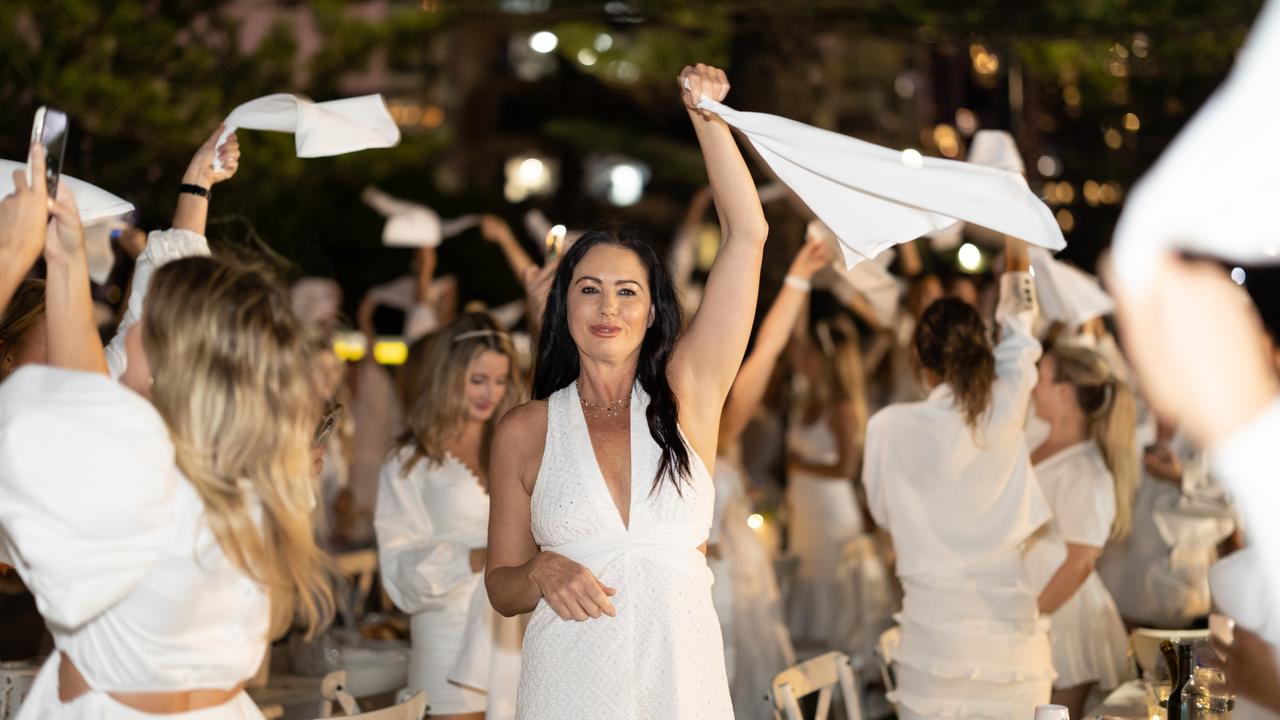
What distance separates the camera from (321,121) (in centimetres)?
363

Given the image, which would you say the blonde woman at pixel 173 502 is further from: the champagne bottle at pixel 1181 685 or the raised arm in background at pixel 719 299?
the champagne bottle at pixel 1181 685

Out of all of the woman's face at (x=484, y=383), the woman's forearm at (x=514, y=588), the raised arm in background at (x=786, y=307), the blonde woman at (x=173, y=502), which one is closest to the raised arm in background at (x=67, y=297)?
the blonde woman at (x=173, y=502)

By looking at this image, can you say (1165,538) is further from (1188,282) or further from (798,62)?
(798,62)

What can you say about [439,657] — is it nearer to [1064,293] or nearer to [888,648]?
[888,648]

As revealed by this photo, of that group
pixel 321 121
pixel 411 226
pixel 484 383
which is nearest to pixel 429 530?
pixel 484 383

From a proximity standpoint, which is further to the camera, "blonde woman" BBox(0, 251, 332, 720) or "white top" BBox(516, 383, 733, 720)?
"white top" BBox(516, 383, 733, 720)

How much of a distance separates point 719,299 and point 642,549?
2.03 feet

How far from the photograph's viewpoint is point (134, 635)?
2293 millimetres

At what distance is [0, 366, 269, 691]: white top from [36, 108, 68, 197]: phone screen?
59 cm

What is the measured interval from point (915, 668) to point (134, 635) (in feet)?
9.35

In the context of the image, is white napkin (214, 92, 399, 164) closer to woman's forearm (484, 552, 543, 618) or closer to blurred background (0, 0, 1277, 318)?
blurred background (0, 0, 1277, 318)

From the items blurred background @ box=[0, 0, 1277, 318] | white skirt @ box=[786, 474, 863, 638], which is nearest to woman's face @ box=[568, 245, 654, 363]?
blurred background @ box=[0, 0, 1277, 318]

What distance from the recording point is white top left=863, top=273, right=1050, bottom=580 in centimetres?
439

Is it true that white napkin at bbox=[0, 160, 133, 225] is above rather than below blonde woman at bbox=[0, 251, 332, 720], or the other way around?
above
